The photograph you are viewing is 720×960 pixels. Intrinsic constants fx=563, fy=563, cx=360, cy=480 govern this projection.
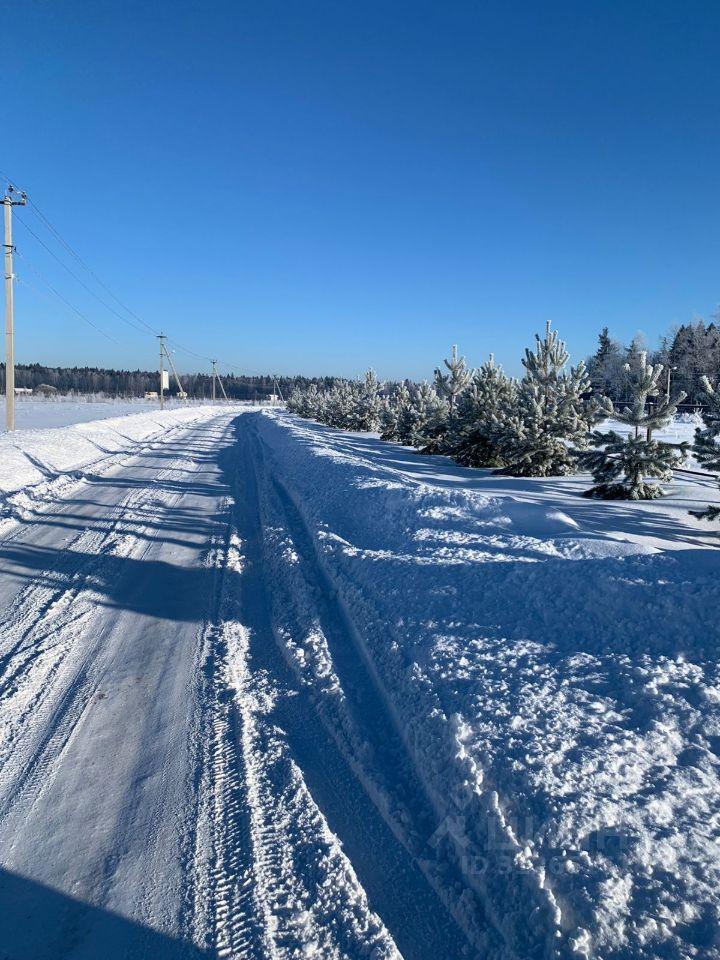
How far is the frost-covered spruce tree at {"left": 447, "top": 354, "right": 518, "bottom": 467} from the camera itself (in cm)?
1853

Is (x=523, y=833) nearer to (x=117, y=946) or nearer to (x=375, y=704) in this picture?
(x=375, y=704)

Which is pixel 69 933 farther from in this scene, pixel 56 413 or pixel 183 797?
pixel 56 413

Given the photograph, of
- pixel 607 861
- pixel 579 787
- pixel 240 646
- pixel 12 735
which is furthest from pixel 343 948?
pixel 240 646

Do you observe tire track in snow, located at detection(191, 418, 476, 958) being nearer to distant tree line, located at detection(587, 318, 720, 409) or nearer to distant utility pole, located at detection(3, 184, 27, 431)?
distant utility pole, located at detection(3, 184, 27, 431)

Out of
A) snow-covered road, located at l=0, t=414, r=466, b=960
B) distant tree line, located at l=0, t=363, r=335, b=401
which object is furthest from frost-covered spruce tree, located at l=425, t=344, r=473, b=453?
distant tree line, located at l=0, t=363, r=335, b=401

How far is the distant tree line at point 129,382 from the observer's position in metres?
144

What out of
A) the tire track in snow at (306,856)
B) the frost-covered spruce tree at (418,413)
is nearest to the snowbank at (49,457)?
the tire track in snow at (306,856)

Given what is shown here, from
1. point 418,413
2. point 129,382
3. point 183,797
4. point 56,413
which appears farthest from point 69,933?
point 129,382

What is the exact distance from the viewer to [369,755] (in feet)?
11.4

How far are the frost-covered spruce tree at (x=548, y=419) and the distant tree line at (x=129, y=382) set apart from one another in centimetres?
11804

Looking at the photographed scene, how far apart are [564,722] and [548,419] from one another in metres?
13.0

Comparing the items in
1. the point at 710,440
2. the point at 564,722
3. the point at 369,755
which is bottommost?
the point at 369,755

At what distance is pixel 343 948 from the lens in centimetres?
227

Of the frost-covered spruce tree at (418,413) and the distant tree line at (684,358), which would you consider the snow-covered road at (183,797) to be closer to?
the frost-covered spruce tree at (418,413)
